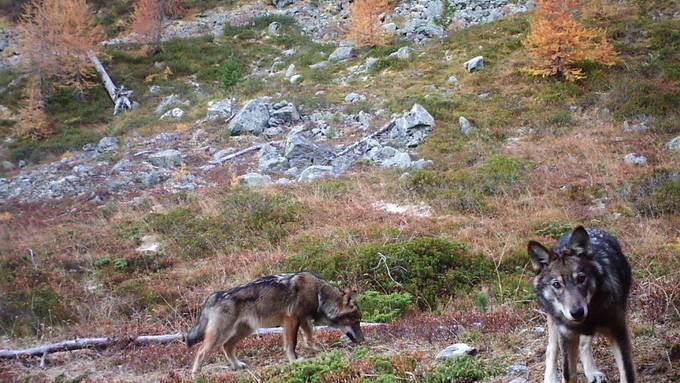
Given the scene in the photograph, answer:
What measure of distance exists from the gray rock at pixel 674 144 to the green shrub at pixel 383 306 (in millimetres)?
10779

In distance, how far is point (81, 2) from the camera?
117 ft

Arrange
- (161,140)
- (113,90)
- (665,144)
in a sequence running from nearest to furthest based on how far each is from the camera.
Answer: (665,144)
(161,140)
(113,90)

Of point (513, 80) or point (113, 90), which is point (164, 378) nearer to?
point (513, 80)

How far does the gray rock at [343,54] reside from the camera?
3100 centimetres

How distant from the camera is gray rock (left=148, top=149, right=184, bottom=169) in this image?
71.6 feet

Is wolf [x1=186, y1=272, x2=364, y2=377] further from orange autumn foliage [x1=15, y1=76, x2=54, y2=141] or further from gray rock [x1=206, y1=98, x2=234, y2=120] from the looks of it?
orange autumn foliage [x1=15, y1=76, x2=54, y2=141]

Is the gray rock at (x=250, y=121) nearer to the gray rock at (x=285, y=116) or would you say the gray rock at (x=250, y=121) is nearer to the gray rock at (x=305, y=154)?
the gray rock at (x=285, y=116)

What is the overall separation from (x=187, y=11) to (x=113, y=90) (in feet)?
41.8

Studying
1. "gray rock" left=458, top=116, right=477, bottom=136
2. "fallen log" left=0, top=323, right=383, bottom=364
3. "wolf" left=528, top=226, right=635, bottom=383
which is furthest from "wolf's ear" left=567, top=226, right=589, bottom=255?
"gray rock" left=458, top=116, right=477, bottom=136

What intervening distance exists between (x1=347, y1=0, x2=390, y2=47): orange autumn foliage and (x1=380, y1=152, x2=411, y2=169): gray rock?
13739 mm

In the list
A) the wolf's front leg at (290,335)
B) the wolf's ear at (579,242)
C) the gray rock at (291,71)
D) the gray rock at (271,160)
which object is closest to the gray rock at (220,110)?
the gray rock at (291,71)

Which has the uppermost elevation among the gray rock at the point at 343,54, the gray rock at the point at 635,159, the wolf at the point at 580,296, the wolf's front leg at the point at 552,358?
the wolf at the point at 580,296

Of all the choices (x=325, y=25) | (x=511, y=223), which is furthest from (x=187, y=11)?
(x=511, y=223)

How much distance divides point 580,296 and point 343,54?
2892cm
